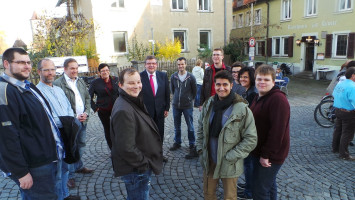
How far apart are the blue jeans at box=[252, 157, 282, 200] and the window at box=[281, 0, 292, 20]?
20629 mm

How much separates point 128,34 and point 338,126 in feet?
49.0

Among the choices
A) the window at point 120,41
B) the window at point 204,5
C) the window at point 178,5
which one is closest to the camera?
the window at point 120,41

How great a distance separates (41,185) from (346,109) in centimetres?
506

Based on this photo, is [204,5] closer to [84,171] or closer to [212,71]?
[212,71]

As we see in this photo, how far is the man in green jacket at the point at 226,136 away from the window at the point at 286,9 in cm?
2050

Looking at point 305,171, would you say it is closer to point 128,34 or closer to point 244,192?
point 244,192

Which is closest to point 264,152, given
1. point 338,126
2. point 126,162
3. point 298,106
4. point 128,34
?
point 126,162

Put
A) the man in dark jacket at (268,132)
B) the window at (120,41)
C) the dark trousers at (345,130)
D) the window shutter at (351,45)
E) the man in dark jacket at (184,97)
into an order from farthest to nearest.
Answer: the window at (120,41), the window shutter at (351,45), the man in dark jacket at (184,97), the dark trousers at (345,130), the man in dark jacket at (268,132)

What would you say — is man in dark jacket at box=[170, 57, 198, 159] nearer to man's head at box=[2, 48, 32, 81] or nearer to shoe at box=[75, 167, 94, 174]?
shoe at box=[75, 167, 94, 174]

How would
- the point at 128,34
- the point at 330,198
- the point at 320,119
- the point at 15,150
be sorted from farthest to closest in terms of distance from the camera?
the point at 128,34, the point at 320,119, the point at 330,198, the point at 15,150

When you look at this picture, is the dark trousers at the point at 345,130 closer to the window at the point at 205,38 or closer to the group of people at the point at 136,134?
the group of people at the point at 136,134

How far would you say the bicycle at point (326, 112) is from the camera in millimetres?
6324

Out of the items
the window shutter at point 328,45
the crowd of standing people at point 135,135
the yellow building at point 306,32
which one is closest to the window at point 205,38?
the yellow building at point 306,32

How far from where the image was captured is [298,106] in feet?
29.7
